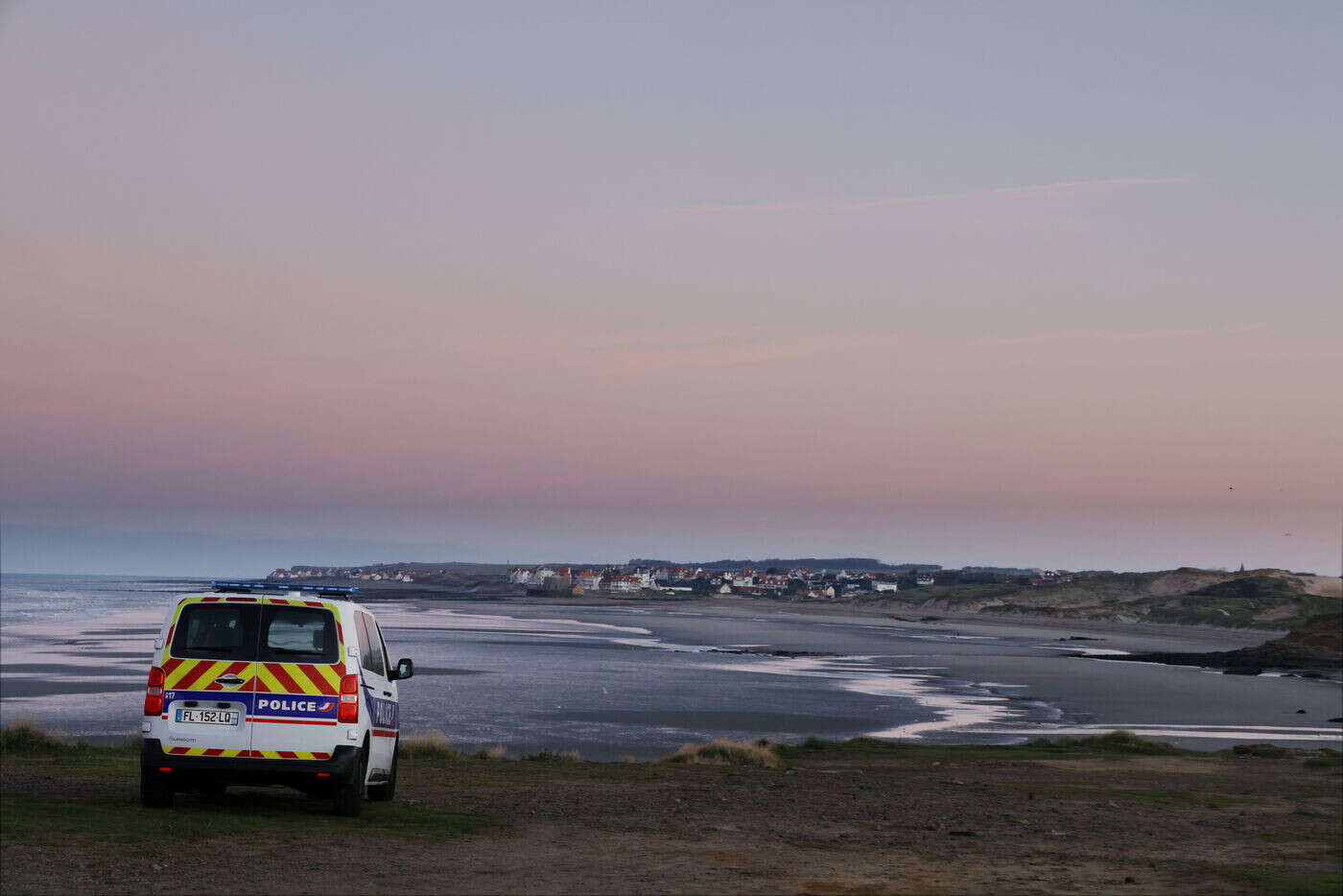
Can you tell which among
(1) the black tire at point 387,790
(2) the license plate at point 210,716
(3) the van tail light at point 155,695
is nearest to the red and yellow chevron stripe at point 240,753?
(2) the license plate at point 210,716

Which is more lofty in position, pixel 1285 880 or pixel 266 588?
pixel 266 588

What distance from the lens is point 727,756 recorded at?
80.2 ft

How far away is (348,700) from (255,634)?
1062mm

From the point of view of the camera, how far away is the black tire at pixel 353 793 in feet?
44.4

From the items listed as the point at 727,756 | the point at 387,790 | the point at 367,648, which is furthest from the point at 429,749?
the point at 367,648

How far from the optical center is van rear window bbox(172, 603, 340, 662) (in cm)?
1315

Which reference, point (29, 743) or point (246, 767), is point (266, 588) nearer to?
point (246, 767)

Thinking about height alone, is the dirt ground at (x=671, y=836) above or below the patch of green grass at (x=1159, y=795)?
above

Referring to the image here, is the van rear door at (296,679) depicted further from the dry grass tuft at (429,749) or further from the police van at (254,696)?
the dry grass tuft at (429,749)

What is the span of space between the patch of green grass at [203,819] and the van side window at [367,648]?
1.48 meters

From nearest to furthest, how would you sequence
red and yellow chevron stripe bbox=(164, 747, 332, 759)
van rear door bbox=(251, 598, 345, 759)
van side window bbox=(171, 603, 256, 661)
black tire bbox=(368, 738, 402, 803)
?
red and yellow chevron stripe bbox=(164, 747, 332, 759) → van rear door bbox=(251, 598, 345, 759) → van side window bbox=(171, 603, 256, 661) → black tire bbox=(368, 738, 402, 803)

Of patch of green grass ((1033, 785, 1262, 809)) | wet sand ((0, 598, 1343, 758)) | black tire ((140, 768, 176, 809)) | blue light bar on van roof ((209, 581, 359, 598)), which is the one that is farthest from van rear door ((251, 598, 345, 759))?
wet sand ((0, 598, 1343, 758))

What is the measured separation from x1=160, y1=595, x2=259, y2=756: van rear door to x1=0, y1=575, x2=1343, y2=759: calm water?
15397mm

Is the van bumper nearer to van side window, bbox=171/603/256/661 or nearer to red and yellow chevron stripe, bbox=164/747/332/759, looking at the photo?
red and yellow chevron stripe, bbox=164/747/332/759
